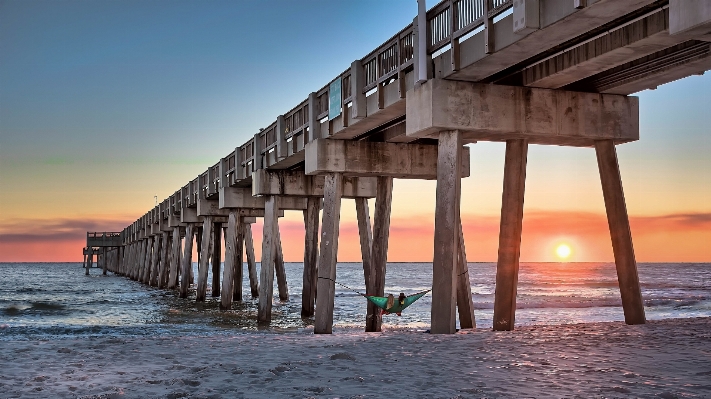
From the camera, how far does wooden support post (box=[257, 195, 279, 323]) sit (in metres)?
27.5

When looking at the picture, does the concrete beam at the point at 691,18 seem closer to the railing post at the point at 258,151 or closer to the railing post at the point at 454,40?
the railing post at the point at 454,40

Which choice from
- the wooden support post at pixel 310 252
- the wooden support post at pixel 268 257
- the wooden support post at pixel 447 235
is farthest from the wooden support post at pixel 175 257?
the wooden support post at pixel 447 235

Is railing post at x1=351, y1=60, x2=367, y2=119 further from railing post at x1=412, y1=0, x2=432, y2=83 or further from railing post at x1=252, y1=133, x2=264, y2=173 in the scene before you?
railing post at x1=252, y1=133, x2=264, y2=173

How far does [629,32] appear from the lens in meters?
12.9

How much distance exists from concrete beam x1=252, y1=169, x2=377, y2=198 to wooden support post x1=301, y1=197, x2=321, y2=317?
4.35 feet

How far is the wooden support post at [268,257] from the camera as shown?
27.5 meters

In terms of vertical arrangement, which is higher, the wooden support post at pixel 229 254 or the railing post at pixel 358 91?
the railing post at pixel 358 91

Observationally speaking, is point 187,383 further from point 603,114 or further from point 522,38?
point 603,114

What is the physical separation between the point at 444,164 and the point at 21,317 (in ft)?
88.8

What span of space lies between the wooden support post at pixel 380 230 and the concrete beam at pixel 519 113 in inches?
225

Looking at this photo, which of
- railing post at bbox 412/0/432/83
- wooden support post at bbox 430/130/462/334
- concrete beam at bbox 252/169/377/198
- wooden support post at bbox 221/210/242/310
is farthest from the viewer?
wooden support post at bbox 221/210/242/310

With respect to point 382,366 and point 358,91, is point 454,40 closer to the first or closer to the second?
point 358,91

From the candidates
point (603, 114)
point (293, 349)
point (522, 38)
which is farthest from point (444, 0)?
point (293, 349)

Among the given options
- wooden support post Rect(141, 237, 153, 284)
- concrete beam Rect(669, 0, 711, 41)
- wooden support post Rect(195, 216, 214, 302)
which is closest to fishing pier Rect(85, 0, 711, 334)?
concrete beam Rect(669, 0, 711, 41)
